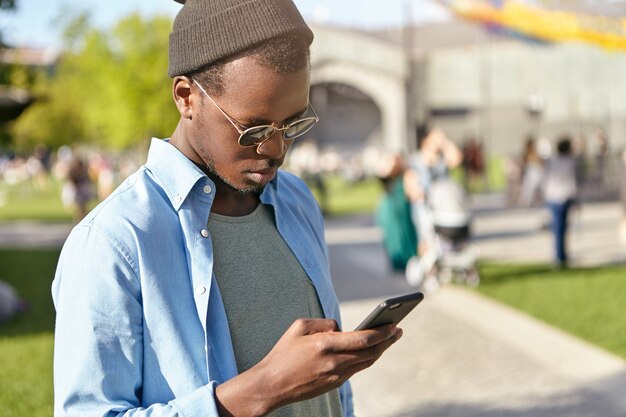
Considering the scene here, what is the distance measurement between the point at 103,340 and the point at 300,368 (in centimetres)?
38

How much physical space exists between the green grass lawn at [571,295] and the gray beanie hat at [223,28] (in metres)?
6.50

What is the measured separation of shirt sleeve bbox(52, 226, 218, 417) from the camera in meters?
1.70

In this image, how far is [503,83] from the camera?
42969mm

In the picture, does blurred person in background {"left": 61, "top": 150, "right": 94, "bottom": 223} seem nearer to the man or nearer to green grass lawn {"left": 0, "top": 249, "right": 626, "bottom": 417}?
green grass lawn {"left": 0, "top": 249, "right": 626, "bottom": 417}

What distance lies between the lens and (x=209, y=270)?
1.86 meters

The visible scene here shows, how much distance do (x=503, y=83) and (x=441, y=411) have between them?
38303 millimetres

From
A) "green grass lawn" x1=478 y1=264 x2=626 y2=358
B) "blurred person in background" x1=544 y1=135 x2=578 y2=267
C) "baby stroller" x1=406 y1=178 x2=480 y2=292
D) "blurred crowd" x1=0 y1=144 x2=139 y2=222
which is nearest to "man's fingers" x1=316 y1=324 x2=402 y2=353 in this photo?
"green grass lawn" x1=478 y1=264 x2=626 y2=358

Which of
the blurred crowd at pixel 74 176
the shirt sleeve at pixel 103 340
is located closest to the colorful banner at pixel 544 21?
the blurred crowd at pixel 74 176

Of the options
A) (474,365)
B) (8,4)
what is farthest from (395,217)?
(8,4)

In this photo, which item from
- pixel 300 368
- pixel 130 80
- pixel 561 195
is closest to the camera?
pixel 300 368

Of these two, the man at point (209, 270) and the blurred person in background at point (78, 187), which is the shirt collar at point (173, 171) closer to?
the man at point (209, 270)

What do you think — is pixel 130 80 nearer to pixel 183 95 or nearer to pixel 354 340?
pixel 183 95

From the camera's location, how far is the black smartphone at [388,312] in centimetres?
177

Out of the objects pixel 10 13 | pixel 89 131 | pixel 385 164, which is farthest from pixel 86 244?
pixel 89 131
